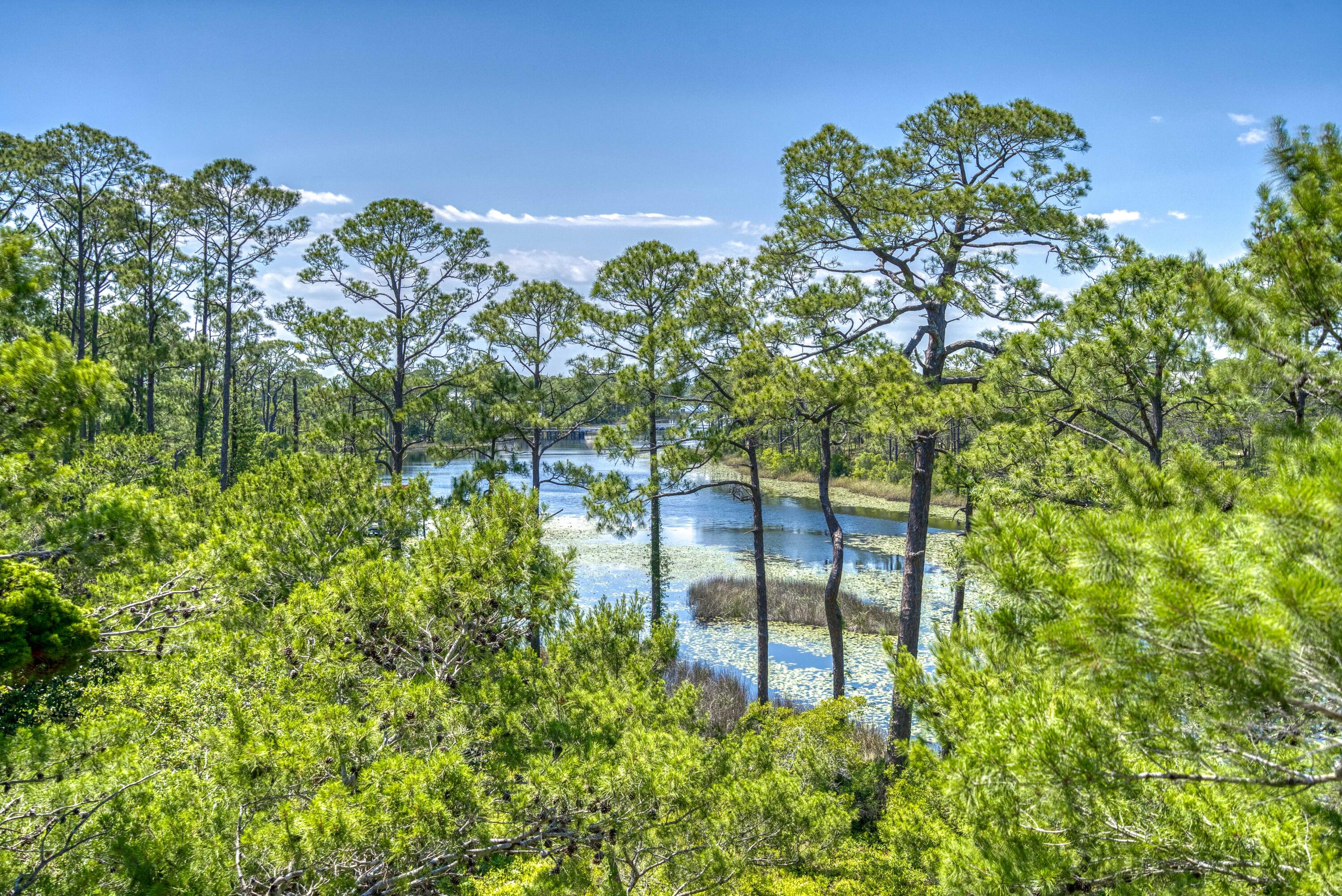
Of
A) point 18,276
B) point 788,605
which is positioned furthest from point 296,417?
point 18,276

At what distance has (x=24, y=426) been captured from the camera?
3.16 metres

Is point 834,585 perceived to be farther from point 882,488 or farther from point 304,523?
point 882,488

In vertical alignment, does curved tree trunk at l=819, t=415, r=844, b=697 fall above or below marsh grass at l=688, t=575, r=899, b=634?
above

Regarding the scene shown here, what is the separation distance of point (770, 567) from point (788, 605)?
12.1ft

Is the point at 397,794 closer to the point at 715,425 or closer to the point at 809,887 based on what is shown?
the point at 809,887

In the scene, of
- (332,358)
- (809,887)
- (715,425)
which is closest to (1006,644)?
(809,887)

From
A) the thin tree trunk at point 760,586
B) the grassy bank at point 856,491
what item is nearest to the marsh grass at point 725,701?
the thin tree trunk at point 760,586

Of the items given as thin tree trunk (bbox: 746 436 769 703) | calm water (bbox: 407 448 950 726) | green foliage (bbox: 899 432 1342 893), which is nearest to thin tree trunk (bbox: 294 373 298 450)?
calm water (bbox: 407 448 950 726)

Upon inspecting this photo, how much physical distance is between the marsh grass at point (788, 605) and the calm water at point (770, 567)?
0.29 metres

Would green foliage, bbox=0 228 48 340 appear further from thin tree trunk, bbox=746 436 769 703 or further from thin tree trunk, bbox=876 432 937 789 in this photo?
thin tree trunk, bbox=746 436 769 703

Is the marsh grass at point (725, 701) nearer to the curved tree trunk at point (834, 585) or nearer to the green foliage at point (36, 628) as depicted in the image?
the curved tree trunk at point (834, 585)

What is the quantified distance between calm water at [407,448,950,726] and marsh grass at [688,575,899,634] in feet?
0.94

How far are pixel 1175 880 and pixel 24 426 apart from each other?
5456mm

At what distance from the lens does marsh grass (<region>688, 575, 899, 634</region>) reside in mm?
15336
